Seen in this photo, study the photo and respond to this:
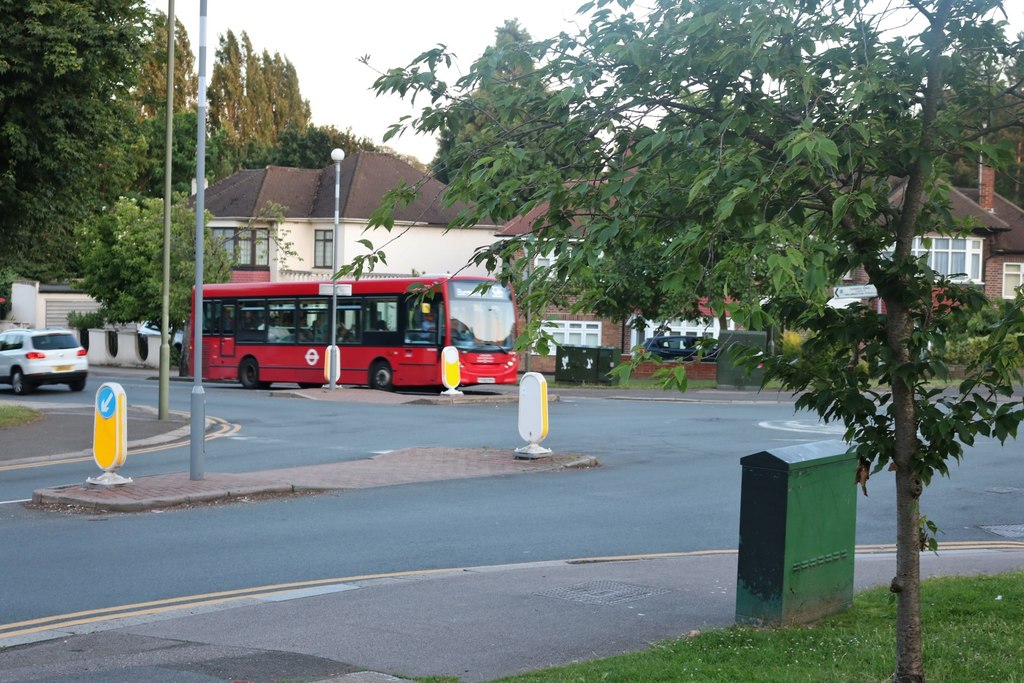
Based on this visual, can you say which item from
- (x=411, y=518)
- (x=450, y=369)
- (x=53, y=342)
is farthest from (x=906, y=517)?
(x=53, y=342)

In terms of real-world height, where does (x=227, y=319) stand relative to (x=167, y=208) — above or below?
below

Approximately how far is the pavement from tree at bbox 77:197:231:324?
3693cm

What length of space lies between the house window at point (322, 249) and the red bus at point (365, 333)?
72.7 feet

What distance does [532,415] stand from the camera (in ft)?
56.3

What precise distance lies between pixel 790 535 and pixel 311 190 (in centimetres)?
5684

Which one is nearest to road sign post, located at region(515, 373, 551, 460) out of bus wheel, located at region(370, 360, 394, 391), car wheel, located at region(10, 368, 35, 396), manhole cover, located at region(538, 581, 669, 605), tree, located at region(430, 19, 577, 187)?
manhole cover, located at region(538, 581, 669, 605)

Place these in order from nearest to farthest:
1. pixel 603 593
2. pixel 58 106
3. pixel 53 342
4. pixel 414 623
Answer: pixel 414 623 → pixel 603 593 → pixel 58 106 → pixel 53 342

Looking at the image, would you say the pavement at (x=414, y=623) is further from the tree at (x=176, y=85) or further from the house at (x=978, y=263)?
the tree at (x=176, y=85)

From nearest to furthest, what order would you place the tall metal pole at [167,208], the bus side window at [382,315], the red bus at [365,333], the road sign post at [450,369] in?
the tall metal pole at [167,208] → the road sign post at [450,369] → the red bus at [365,333] → the bus side window at [382,315]

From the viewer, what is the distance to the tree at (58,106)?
20594mm

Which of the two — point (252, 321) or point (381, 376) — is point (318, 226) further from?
point (381, 376)

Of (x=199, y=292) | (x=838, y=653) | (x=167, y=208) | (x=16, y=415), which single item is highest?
(x=167, y=208)

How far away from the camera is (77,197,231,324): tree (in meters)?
45.3

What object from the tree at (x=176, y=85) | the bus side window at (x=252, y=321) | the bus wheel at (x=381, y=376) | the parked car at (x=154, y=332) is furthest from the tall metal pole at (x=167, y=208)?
the tree at (x=176, y=85)
